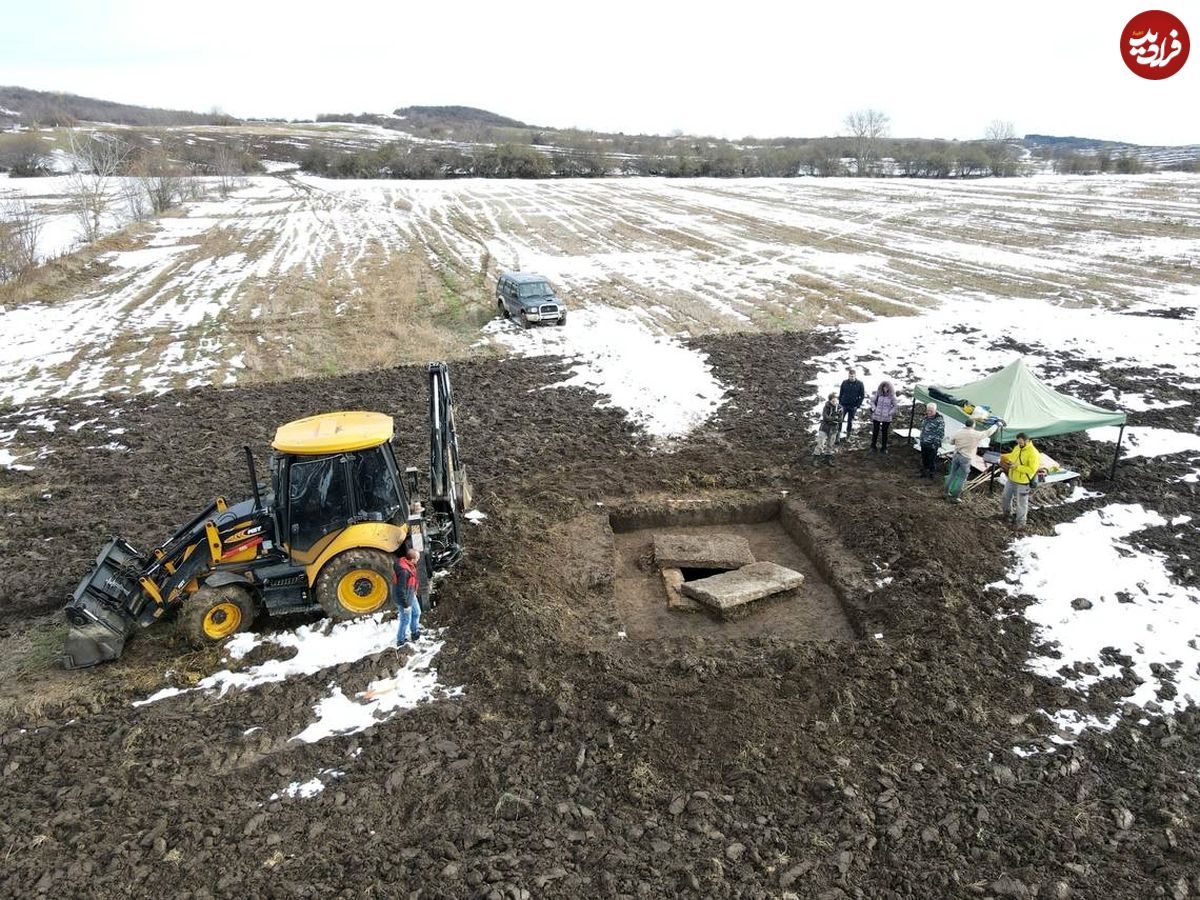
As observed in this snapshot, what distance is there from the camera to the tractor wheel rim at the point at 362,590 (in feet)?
31.9

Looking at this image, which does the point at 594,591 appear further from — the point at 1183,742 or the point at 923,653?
the point at 1183,742

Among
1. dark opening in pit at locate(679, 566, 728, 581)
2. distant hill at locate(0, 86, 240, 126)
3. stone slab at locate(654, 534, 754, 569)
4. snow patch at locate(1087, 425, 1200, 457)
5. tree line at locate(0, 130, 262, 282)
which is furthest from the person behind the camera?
distant hill at locate(0, 86, 240, 126)

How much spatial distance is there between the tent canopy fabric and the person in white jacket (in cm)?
51

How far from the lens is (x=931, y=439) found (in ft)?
45.3

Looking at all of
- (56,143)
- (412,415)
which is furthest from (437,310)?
(56,143)

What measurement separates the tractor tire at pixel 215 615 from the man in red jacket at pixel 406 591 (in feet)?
6.35

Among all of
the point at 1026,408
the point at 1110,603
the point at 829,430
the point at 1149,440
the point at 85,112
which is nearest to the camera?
the point at 1110,603

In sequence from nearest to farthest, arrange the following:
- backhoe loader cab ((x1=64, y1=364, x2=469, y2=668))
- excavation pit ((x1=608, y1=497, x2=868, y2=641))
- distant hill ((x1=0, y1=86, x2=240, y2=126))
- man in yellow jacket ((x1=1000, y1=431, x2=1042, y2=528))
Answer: backhoe loader cab ((x1=64, y1=364, x2=469, y2=668)) < excavation pit ((x1=608, y1=497, x2=868, y2=641)) < man in yellow jacket ((x1=1000, y1=431, x2=1042, y2=528)) < distant hill ((x1=0, y1=86, x2=240, y2=126))

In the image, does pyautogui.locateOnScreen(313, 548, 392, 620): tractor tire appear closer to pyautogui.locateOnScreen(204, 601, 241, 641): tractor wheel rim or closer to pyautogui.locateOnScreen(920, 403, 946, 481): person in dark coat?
pyautogui.locateOnScreen(204, 601, 241, 641): tractor wheel rim

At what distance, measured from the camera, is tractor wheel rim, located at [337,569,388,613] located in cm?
973

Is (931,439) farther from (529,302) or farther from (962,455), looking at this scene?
(529,302)

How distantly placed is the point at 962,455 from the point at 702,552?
4.89 metres

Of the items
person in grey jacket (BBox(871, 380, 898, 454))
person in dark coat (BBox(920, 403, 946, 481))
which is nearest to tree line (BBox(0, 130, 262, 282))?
person in grey jacket (BBox(871, 380, 898, 454))

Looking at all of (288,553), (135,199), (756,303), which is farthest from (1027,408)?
(135,199)
